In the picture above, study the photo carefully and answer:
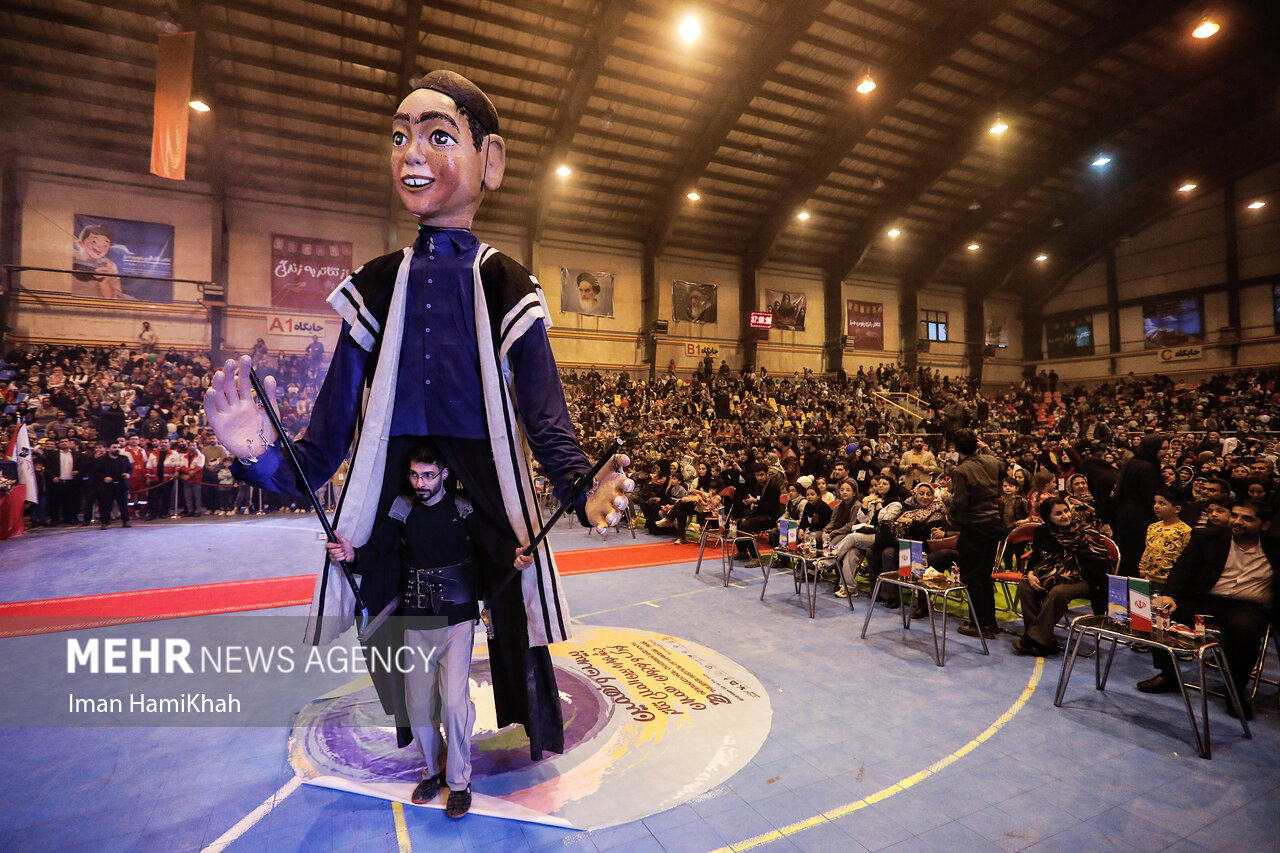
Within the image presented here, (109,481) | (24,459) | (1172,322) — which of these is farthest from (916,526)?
(1172,322)

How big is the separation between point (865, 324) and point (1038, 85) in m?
11.5

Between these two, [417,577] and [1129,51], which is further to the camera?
[1129,51]

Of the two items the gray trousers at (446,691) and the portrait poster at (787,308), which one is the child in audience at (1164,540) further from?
the portrait poster at (787,308)

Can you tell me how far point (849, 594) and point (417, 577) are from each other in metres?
5.19

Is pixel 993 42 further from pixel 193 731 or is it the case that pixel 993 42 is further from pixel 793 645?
pixel 193 731

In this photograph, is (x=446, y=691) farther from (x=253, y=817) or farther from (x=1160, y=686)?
(x=1160, y=686)

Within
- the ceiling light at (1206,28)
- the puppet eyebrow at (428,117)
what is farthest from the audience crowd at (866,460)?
the ceiling light at (1206,28)

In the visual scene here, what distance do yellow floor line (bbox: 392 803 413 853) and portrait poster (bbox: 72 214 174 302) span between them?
66.1 ft

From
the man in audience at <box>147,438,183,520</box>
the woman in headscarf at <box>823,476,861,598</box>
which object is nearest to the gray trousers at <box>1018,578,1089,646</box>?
the woman in headscarf at <box>823,476,861,598</box>

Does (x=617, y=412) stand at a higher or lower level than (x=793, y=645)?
higher

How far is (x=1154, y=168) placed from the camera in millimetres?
22219

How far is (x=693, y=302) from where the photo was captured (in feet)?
79.2

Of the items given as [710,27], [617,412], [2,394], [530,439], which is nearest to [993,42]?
[710,27]

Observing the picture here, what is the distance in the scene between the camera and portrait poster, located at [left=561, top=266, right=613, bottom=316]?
2205cm
